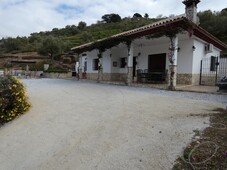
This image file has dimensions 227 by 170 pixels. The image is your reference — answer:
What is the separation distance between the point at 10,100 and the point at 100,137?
2.93 m

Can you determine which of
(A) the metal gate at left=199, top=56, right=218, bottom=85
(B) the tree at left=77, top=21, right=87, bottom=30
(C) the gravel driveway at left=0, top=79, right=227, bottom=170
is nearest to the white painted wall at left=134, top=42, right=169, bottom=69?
(A) the metal gate at left=199, top=56, right=218, bottom=85

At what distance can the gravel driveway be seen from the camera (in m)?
2.36

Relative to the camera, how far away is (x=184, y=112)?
4148 mm

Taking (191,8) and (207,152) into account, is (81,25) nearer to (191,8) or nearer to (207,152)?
(191,8)

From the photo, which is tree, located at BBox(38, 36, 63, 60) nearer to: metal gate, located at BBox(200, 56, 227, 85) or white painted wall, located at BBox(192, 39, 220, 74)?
white painted wall, located at BBox(192, 39, 220, 74)

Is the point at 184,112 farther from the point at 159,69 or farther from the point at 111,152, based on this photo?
the point at 159,69

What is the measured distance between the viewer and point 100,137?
303 centimetres

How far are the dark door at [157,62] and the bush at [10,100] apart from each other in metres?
9.01

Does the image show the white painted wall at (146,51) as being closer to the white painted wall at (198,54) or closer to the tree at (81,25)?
the white painted wall at (198,54)

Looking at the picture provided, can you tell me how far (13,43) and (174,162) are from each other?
144 feet

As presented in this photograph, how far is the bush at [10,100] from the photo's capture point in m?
4.34

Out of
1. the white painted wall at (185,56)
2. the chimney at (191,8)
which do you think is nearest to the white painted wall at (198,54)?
the white painted wall at (185,56)

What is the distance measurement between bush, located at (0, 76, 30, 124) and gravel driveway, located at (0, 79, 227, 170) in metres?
0.24

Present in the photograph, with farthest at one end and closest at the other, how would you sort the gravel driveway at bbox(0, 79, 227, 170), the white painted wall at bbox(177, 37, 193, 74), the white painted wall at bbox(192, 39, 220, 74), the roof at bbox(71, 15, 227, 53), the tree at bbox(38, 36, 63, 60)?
the tree at bbox(38, 36, 63, 60)
the white painted wall at bbox(192, 39, 220, 74)
the white painted wall at bbox(177, 37, 193, 74)
the roof at bbox(71, 15, 227, 53)
the gravel driveway at bbox(0, 79, 227, 170)
